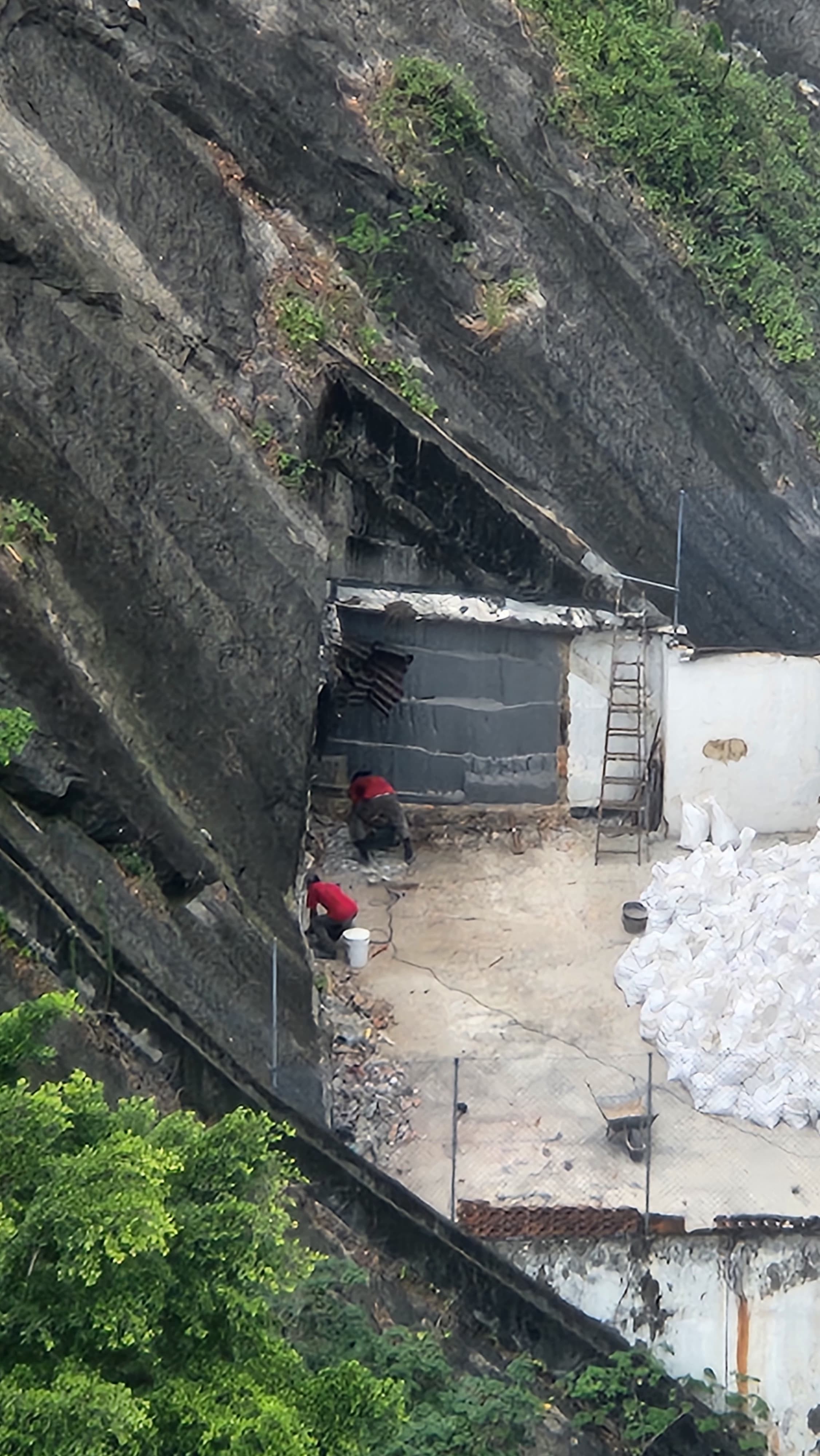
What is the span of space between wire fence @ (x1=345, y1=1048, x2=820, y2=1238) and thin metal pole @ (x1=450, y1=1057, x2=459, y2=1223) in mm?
19

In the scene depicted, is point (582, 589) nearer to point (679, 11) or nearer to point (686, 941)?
point (686, 941)

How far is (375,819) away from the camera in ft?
51.9

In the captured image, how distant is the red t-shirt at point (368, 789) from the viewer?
15883 mm

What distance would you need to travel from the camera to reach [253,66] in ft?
48.7

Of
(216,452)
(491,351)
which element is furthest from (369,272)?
(216,452)

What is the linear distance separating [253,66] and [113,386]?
462 cm

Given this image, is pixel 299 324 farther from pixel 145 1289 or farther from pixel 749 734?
pixel 145 1289

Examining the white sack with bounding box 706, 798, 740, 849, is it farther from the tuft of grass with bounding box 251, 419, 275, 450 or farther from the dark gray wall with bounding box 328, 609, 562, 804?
the tuft of grass with bounding box 251, 419, 275, 450

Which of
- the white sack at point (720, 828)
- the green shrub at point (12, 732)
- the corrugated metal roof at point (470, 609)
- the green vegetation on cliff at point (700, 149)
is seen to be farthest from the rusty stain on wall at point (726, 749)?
the green shrub at point (12, 732)

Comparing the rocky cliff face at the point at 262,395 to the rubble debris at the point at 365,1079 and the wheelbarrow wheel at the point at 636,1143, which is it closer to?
the rubble debris at the point at 365,1079

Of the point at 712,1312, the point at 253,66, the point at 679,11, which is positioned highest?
the point at 679,11

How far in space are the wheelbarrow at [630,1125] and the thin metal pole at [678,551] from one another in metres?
5.99

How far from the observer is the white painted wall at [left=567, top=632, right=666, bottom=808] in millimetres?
16516

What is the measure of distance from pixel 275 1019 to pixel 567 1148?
2594 millimetres
